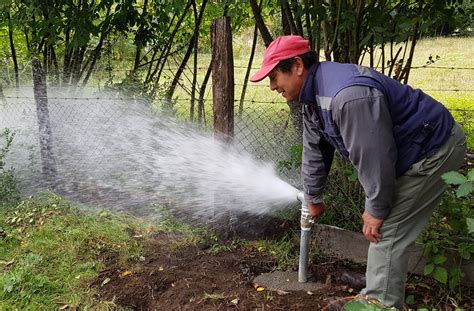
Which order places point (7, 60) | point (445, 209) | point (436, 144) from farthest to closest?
1. point (7, 60)
2. point (445, 209)
3. point (436, 144)

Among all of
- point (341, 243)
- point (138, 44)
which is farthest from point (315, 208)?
point (138, 44)

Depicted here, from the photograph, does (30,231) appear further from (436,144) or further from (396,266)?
(436,144)

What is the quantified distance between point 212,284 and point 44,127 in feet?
11.1

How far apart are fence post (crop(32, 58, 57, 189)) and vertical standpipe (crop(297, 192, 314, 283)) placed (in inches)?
140

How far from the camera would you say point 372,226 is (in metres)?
2.75

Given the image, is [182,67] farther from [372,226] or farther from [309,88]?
[372,226]

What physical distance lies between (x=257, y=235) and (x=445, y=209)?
1.77 metres

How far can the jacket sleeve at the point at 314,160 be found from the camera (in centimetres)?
315

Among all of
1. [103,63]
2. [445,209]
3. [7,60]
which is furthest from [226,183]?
[7,60]

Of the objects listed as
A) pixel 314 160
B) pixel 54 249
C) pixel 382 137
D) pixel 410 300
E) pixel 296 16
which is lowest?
pixel 54 249

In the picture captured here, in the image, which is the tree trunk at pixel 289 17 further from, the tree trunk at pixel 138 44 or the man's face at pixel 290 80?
the man's face at pixel 290 80

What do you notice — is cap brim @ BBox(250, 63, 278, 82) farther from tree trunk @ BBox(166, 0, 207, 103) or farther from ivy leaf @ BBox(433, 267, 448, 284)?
tree trunk @ BBox(166, 0, 207, 103)

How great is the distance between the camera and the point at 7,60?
7.80m

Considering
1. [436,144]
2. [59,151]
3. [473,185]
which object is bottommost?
[59,151]
